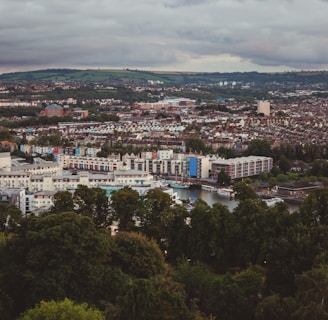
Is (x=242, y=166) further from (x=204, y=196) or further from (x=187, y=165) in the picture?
(x=204, y=196)

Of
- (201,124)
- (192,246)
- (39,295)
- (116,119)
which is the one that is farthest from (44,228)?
(116,119)

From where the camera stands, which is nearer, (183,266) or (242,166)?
(183,266)

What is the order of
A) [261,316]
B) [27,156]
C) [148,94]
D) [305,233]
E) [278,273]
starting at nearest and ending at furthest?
[261,316], [278,273], [305,233], [27,156], [148,94]

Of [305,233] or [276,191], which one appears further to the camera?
[276,191]

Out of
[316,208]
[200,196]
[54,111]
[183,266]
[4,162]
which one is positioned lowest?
[200,196]

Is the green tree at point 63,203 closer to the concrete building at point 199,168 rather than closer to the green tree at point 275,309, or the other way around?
the green tree at point 275,309

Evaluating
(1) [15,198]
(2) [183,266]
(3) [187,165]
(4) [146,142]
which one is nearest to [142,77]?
(4) [146,142]

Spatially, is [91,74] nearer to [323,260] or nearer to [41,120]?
[41,120]
